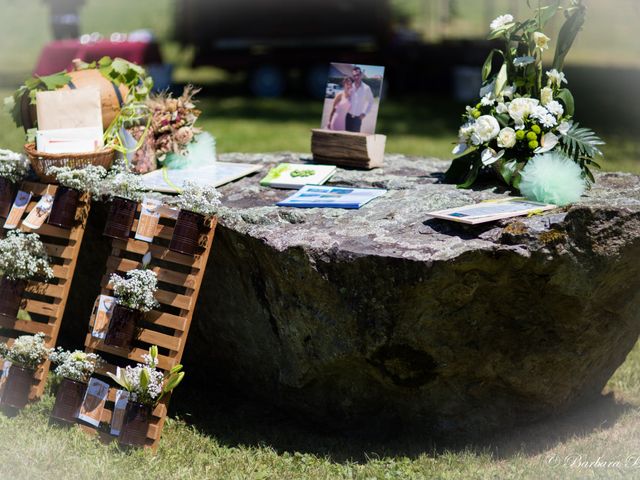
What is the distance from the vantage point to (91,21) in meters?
18.0

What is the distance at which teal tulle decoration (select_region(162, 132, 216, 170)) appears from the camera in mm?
4359

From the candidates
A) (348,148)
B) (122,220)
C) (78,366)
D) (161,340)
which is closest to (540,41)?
(348,148)

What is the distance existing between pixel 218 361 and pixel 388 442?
0.96 meters

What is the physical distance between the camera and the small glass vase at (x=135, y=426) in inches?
134

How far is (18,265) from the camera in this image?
3.71 m

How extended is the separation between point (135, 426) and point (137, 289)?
58 cm

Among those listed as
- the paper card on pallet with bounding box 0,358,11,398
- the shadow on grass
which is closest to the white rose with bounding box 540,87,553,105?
the shadow on grass

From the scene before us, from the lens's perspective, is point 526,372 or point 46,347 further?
point 46,347

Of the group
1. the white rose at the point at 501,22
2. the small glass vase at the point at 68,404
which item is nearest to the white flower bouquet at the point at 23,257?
the small glass vase at the point at 68,404

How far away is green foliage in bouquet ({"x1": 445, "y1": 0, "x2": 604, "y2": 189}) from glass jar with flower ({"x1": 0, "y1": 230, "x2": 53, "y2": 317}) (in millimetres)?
2010

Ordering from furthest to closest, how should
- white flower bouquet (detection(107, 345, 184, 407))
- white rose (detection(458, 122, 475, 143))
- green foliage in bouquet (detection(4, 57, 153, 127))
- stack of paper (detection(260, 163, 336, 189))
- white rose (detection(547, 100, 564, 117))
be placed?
green foliage in bouquet (detection(4, 57, 153, 127)) → stack of paper (detection(260, 163, 336, 189)) → white rose (detection(458, 122, 475, 143)) → white rose (detection(547, 100, 564, 117)) → white flower bouquet (detection(107, 345, 184, 407))

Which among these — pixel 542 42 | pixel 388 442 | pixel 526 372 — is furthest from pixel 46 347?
pixel 542 42

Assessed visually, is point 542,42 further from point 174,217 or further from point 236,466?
point 236,466

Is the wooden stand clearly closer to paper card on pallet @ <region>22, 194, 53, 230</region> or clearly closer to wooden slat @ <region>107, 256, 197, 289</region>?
wooden slat @ <region>107, 256, 197, 289</region>
